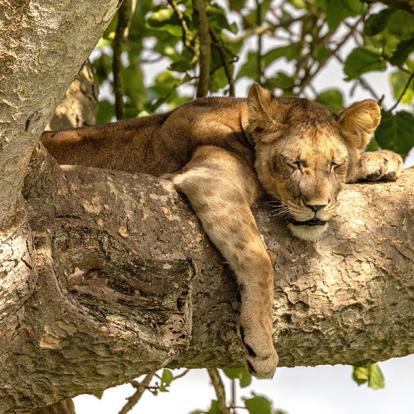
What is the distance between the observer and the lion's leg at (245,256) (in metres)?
3.71

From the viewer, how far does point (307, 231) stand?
386 centimetres

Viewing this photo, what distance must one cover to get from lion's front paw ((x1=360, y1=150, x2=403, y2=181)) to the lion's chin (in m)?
0.53

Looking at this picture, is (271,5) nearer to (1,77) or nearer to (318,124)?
(318,124)

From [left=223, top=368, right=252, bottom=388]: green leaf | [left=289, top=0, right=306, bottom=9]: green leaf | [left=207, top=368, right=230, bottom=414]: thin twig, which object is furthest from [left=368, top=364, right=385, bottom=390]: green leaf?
[left=289, top=0, right=306, bottom=9]: green leaf

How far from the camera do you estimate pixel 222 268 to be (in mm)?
3748

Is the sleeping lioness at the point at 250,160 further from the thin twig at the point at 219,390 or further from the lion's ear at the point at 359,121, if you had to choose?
the thin twig at the point at 219,390

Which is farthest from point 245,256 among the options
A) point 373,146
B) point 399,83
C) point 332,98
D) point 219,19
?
point 399,83

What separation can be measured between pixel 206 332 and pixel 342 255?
0.58 meters

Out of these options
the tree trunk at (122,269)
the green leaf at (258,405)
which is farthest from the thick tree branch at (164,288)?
the green leaf at (258,405)

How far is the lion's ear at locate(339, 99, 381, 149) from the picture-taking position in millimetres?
4598

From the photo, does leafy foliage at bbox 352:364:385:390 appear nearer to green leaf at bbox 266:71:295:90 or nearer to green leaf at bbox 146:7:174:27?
green leaf at bbox 266:71:295:90

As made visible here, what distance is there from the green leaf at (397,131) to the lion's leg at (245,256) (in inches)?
52.3

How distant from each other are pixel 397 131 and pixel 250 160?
0.92 m

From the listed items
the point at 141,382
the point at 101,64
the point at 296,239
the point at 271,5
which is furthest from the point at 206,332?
the point at 271,5
